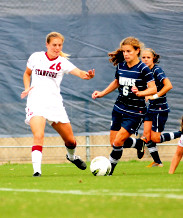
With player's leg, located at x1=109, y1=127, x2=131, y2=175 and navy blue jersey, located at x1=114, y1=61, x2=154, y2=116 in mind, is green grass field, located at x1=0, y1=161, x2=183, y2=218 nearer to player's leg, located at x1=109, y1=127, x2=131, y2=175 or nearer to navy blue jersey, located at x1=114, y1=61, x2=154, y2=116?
player's leg, located at x1=109, y1=127, x2=131, y2=175

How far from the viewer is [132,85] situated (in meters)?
7.95

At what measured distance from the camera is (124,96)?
8.05 m

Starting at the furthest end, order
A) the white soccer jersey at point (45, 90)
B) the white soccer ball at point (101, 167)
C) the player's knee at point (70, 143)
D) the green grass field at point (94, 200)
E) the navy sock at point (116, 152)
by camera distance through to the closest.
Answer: the player's knee at point (70, 143) < the navy sock at point (116, 152) < the white soccer jersey at point (45, 90) < the white soccer ball at point (101, 167) < the green grass field at point (94, 200)

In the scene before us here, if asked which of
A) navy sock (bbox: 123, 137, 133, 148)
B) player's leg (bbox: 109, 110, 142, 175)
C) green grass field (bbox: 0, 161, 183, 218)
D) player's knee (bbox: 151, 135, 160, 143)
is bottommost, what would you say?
player's knee (bbox: 151, 135, 160, 143)

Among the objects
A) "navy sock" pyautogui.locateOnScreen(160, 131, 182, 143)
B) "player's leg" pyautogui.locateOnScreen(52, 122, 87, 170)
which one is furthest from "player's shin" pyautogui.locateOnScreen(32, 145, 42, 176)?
"navy sock" pyautogui.locateOnScreen(160, 131, 182, 143)

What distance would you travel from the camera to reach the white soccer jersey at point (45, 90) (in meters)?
7.86

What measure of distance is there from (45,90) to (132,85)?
3.69 ft

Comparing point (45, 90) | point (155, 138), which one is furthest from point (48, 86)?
point (155, 138)

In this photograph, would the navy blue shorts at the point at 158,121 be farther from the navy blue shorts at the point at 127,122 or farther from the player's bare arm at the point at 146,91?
the player's bare arm at the point at 146,91

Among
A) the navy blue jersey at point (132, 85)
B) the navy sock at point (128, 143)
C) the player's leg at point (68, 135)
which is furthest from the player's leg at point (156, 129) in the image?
the navy blue jersey at point (132, 85)

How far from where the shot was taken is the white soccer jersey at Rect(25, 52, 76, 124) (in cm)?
786

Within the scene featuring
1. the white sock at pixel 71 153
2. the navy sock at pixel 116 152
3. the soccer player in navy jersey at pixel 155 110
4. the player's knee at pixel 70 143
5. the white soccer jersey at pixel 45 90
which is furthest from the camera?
the soccer player in navy jersey at pixel 155 110

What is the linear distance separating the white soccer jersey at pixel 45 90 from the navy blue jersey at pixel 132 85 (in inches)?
30.2

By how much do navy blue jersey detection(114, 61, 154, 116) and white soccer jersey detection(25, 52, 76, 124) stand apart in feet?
2.52
